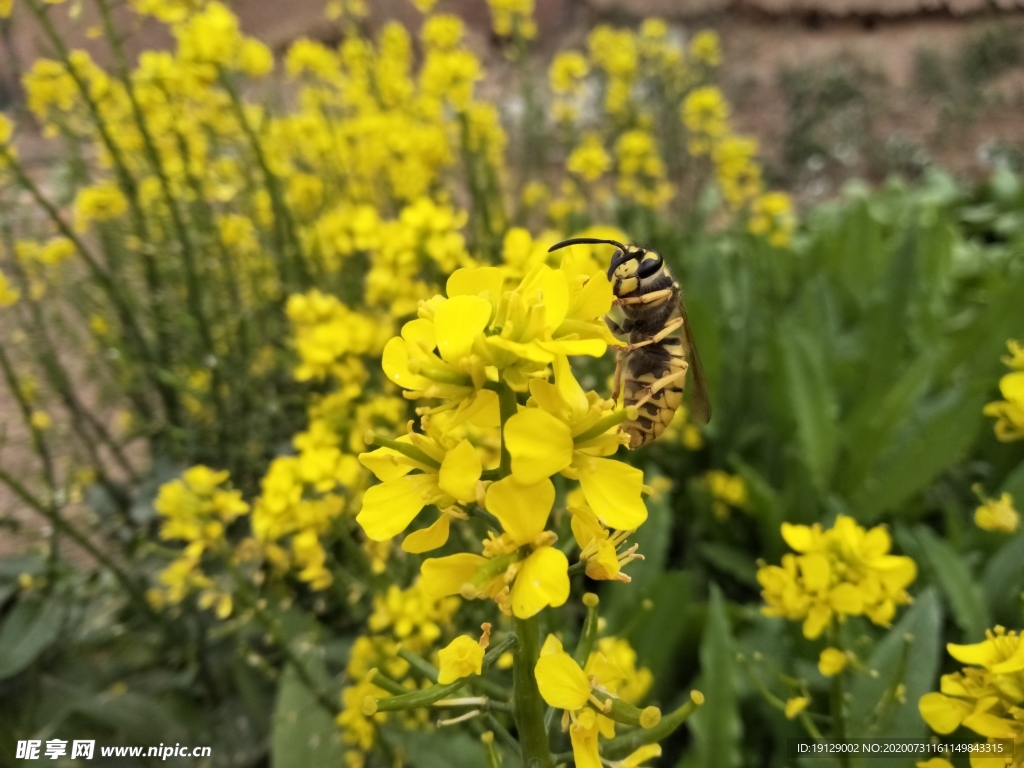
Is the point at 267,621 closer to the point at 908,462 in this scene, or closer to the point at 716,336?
the point at 908,462

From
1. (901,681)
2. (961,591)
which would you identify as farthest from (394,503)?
(961,591)

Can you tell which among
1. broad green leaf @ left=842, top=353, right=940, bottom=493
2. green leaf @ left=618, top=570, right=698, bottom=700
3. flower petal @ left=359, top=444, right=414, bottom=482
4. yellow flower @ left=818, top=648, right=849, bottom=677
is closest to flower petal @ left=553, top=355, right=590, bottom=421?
flower petal @ left=359, top=444, right=414, bottom=482

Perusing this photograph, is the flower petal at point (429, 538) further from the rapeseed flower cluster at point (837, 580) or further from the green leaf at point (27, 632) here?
the green leaf at point (27, 632)

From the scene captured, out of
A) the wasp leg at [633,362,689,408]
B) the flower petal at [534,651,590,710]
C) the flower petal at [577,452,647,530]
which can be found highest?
the flower petal at [577,452,647,530]

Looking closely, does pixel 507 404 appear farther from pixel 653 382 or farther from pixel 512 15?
pixel 512 15

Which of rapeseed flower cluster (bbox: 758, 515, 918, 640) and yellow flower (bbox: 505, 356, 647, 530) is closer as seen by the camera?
yellow flower (bbox: 505, 356, 647, 530)

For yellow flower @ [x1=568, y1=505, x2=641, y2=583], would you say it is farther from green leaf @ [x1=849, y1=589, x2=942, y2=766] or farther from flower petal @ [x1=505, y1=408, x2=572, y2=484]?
green leaf @ [x1=849, y1=589, x2=942, y2=766]
